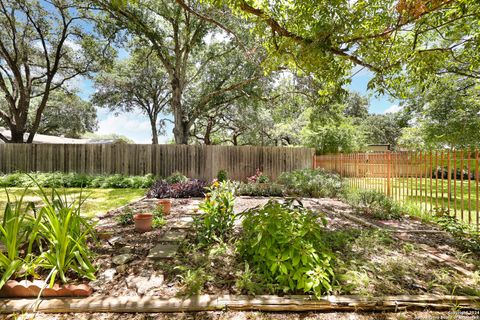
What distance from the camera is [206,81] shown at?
14.0 m

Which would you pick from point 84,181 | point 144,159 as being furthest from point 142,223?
point 144,159

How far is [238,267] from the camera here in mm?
2357

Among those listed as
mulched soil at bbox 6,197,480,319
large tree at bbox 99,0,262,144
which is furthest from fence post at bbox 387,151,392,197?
large tree at bbox 99,0,262,144

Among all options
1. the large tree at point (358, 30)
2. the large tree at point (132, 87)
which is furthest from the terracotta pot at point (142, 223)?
the large tree at point (132, 87)

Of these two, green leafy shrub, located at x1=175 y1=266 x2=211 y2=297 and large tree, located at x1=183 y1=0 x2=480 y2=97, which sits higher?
large tree, located at x1=183 y1=0 x2=480 y2=97

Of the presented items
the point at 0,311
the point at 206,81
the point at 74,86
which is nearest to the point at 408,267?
the point at 0,311

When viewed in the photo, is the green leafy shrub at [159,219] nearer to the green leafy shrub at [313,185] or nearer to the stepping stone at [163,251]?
the stepping stone at [163,251]

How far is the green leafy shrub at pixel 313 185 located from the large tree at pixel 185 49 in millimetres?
4614

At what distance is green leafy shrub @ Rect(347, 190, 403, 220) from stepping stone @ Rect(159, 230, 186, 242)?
3759 mm

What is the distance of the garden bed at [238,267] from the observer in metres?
2.06

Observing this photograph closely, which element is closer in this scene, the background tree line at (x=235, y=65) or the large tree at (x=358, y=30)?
the large tree at (x=358, y=30)

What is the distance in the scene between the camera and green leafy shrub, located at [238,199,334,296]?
1961 millimetres

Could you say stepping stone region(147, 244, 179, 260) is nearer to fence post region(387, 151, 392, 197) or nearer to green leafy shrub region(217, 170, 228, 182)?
fence post region(387, 151, 392, 197)

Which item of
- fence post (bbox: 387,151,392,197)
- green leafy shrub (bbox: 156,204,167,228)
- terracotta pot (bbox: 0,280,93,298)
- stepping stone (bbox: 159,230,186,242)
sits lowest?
terracotta pot (bbox: 0,280,93,298)
